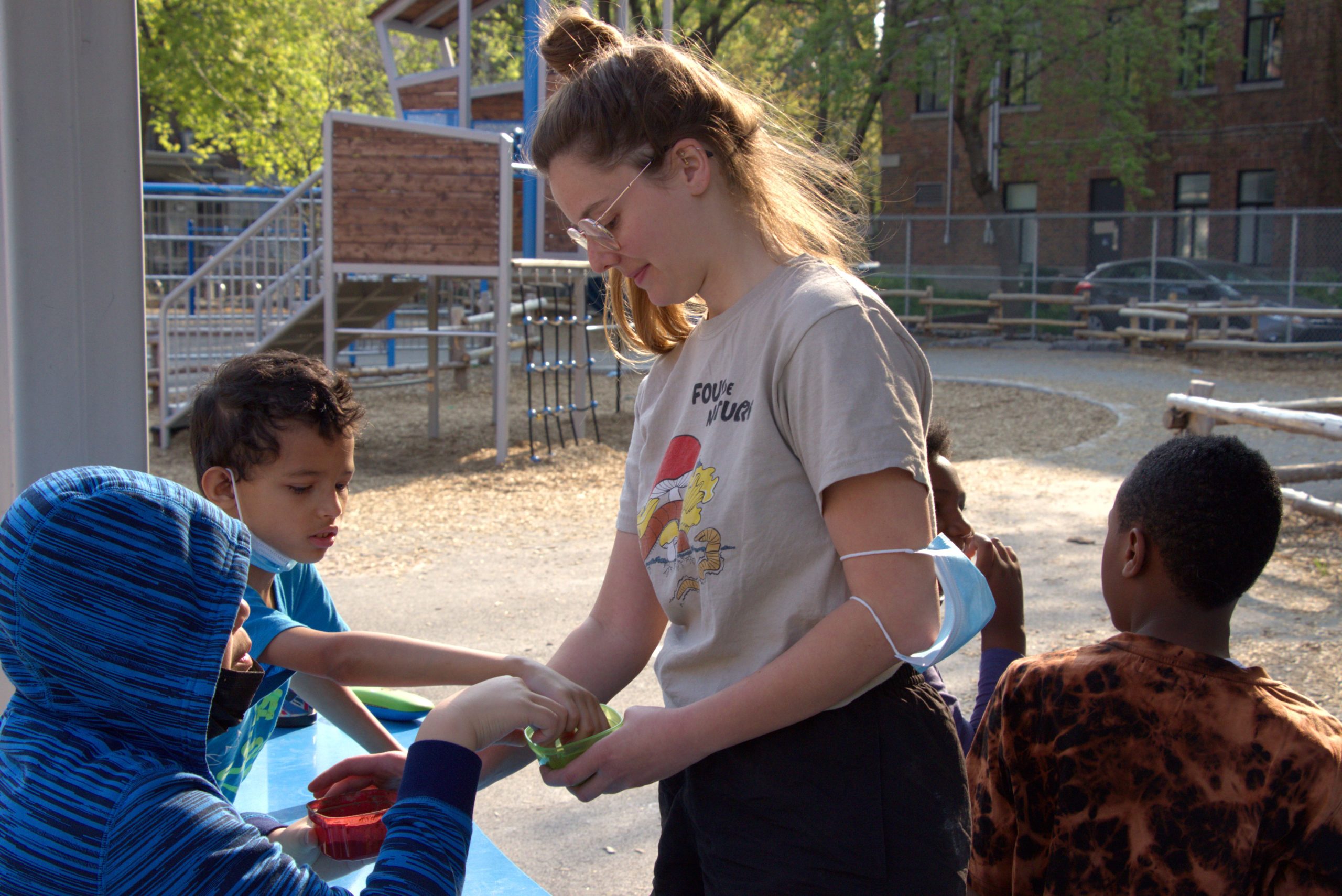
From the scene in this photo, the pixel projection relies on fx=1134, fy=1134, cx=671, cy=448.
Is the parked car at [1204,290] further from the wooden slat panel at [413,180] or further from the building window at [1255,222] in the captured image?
the wooden slat panel at [413,180]

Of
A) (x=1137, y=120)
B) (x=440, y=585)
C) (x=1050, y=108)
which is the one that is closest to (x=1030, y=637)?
(x=440, y=585)

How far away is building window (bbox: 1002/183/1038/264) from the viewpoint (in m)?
28.2

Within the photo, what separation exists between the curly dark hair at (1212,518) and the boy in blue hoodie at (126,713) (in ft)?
3.92

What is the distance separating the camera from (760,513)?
56.2 inches

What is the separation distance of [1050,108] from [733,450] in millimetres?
28382

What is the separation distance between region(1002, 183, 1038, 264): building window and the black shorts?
2797 centimetres

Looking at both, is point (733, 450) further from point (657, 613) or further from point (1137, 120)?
point (1137, 120)

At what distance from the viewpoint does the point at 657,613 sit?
183 cm

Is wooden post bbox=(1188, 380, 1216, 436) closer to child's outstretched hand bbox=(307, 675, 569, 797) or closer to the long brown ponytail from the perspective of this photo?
the long brown ponytail

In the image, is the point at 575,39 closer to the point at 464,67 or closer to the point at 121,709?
the point at 121,709

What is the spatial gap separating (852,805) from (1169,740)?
0.61 m

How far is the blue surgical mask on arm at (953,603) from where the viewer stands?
1363mm

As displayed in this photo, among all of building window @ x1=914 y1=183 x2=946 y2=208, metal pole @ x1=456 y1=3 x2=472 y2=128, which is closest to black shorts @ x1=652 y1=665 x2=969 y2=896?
metal pole @ x1=456 y1=3 x2=472 y2=128

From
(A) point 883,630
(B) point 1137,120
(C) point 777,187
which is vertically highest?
(B) point 1137,120
